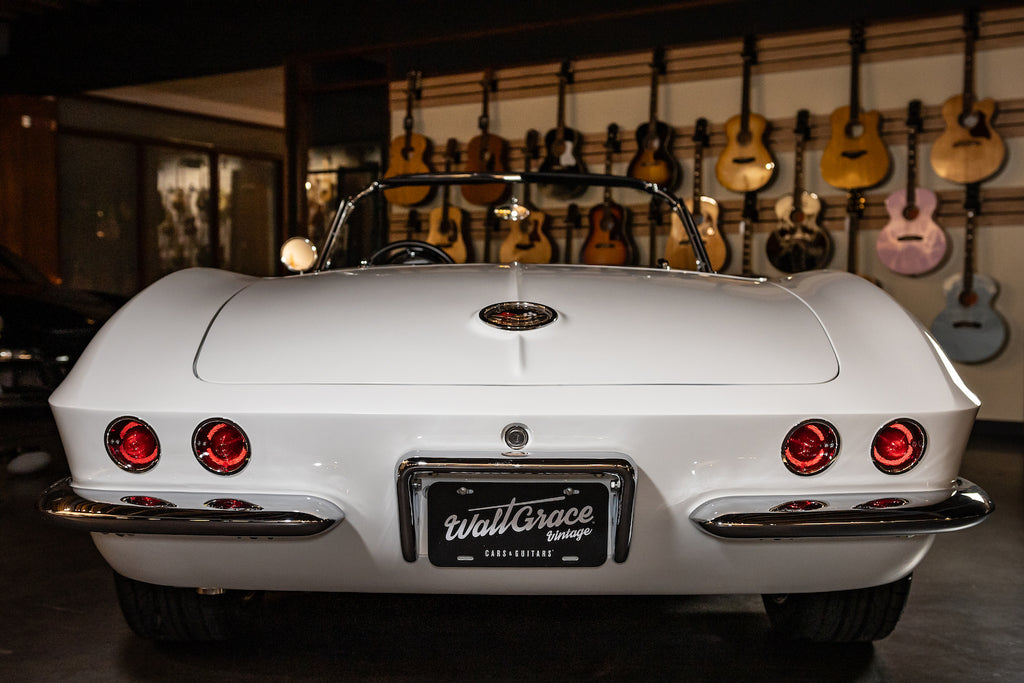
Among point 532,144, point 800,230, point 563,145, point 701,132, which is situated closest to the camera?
point 800,230

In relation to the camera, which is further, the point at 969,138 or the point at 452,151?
the point at 452,151

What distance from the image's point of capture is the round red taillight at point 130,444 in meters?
1.52

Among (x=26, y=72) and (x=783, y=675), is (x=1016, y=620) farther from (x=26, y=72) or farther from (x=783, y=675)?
(x=26, y=72)

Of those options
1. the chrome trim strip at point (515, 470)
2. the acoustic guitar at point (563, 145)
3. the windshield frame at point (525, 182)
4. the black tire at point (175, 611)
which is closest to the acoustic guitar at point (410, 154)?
the acoustic guitar at point (563, 145)

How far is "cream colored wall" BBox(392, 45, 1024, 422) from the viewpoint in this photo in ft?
18.9

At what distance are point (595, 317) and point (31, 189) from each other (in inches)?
402

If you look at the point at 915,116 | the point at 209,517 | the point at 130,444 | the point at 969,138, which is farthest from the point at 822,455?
the point at 915,116

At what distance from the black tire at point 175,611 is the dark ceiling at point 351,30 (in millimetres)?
5837

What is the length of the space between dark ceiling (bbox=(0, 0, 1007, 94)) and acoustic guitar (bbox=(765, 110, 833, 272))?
858 mm

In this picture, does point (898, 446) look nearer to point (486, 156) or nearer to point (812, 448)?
point (812, 448)

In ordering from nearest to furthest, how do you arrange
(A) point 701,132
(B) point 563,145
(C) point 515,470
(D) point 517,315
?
1. (C) point 515,470
2. (D) point 517,315
3. (A) point 701,132
4. (B) point 563,145

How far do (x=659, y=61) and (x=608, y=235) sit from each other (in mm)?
1353

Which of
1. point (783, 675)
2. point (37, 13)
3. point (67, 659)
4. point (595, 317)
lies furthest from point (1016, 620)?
point (37, 13)

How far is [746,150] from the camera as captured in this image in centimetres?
651
